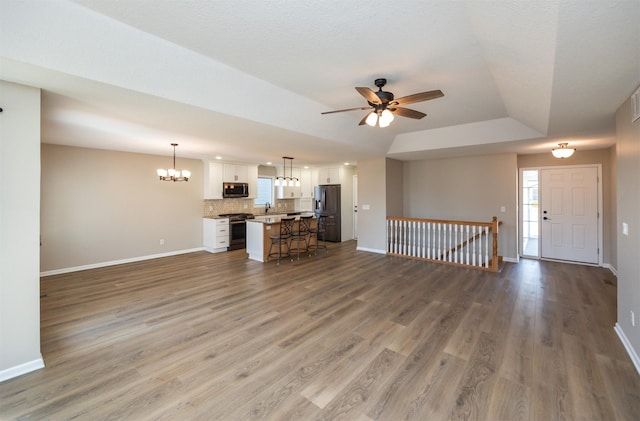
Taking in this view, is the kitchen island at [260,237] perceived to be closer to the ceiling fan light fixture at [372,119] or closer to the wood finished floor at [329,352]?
the wood finished floor at [329,352]

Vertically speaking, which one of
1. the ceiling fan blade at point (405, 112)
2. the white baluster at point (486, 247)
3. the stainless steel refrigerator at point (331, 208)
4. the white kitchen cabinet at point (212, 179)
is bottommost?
the white baluster at point (486, 247)

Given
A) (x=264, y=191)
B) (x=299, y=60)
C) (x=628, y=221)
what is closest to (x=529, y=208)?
(x=628, y=221)

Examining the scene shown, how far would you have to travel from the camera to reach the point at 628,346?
99.2 inches

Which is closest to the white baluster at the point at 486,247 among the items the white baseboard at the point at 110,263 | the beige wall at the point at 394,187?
the beige wall at the point at 394,187

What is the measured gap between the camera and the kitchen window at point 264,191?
875 centimetres

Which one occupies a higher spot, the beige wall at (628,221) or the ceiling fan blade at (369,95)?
the ceiling fan blade at (369,95)

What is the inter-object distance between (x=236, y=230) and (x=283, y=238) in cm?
186

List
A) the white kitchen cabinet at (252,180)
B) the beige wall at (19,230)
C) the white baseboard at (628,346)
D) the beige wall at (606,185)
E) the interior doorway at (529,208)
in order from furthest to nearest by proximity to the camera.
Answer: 1. the white kitchen cabinet at (252,180)
2. the interior doorway at (529,208)
3. the beige wall at (606,185)
4. the white baseboard at (628,346)
5. the beige wall at (19,230)

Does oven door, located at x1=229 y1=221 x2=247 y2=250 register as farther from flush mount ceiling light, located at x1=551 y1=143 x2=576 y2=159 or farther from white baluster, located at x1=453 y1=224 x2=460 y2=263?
flush mount ceiling light, located at x1=551 y1=143 x2=576 y2=159

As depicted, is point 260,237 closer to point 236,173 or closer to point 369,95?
point 236,173

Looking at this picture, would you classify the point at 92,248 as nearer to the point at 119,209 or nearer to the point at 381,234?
the point at 119,209

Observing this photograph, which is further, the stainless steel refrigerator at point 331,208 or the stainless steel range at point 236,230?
the stainless steel refrigerator at point 331,208

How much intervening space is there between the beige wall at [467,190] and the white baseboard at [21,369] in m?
7.13

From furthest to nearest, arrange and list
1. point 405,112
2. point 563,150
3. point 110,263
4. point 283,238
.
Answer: point 283,238 < point 110,263 < point 563,150 < point 405,112
